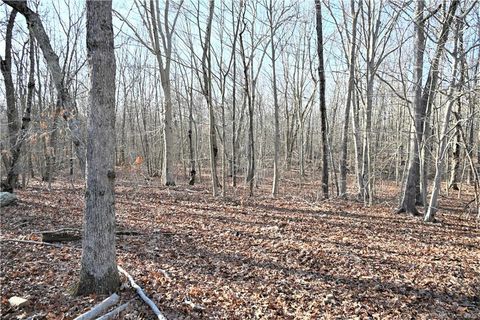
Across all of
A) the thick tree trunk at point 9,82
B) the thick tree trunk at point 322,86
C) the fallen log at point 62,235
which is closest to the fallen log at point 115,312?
the fallen log at point 62,235

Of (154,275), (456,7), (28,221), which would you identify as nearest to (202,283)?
(154,275)

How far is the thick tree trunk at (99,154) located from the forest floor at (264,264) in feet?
1.47

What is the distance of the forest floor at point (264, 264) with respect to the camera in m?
3.82

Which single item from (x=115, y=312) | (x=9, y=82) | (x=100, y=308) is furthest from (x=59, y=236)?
(x=9, y=82)

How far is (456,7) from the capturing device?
23.5ft

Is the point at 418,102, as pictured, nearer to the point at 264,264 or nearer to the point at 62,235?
the point at 264,264

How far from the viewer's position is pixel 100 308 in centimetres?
354

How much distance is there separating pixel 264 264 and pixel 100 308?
8.44 feet

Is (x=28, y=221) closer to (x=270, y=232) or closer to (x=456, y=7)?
(x=270, y=232)

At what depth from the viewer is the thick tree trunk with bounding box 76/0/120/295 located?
3.56m

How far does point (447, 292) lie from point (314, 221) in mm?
3921

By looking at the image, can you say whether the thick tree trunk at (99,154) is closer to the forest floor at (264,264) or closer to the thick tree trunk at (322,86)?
the forest floor at (264,264)

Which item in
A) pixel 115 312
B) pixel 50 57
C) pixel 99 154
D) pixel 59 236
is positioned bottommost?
pixel 115 312

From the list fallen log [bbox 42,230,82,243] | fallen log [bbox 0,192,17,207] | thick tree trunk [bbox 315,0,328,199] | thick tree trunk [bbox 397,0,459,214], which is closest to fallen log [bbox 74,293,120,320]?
fallen log [bbox 42,230,82,243]
